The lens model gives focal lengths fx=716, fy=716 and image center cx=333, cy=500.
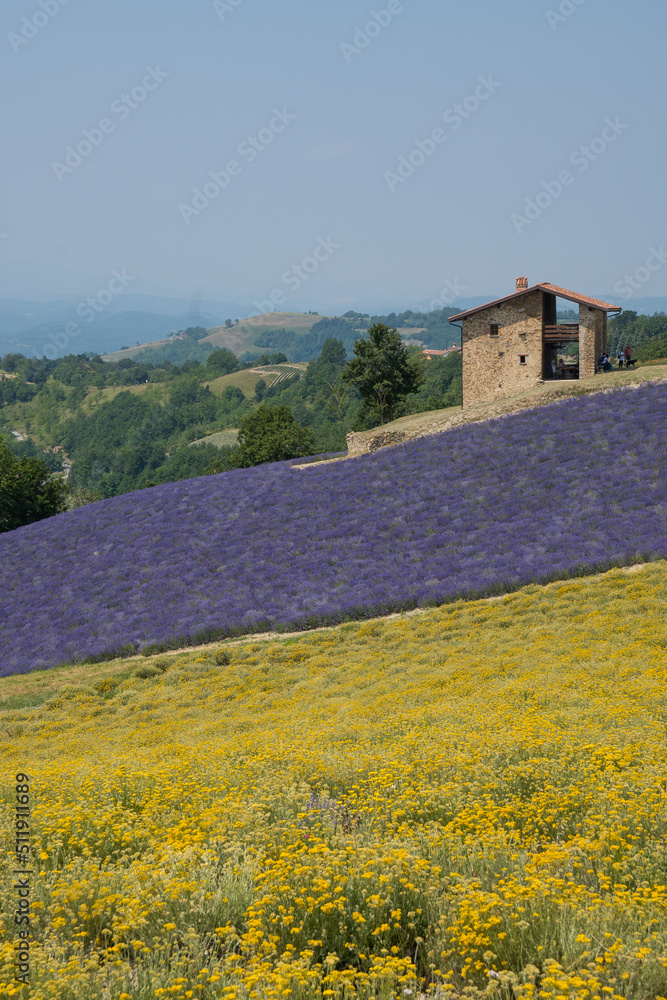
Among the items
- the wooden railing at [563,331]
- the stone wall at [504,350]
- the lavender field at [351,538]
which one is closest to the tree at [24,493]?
the lavender field at [351,538]

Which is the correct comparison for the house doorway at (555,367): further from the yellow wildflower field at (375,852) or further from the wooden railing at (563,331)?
the yellow wildflower field at (375,852)

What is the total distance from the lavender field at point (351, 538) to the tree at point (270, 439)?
34271mm

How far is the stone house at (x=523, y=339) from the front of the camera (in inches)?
1834

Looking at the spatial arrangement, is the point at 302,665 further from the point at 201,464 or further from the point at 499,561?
the point at 201,464

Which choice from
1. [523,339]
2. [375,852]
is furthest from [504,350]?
[375,852]

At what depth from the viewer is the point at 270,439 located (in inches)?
3091

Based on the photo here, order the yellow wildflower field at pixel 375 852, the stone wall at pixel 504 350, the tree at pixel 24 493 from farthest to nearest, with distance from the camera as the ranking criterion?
1. the tree at pixel 24 493
2. the stone wall at pixel 504 350
3. the yellow wildflower field at pixel 375 852

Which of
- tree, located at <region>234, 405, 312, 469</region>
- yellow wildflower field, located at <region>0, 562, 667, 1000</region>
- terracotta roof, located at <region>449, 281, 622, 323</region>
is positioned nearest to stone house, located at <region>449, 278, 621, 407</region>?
terracotta roof, located at <region>449, 281, 622, 323</region>

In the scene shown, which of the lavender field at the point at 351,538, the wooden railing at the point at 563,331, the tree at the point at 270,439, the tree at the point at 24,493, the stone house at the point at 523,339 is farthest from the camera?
the tree at the point at 270,439

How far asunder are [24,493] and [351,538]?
39.2m

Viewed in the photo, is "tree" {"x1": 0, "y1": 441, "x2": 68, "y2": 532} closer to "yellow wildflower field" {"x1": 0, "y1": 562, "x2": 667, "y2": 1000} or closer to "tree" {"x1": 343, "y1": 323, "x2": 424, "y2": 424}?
"tree" {"x1": 343, "y1": 323, "x2": 424, "y2": 424}

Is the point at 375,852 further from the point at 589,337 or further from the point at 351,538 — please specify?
the point at 589,337

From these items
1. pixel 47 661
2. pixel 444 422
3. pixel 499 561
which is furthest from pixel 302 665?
pixel 444 422

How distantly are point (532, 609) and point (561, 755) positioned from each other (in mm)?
11921
